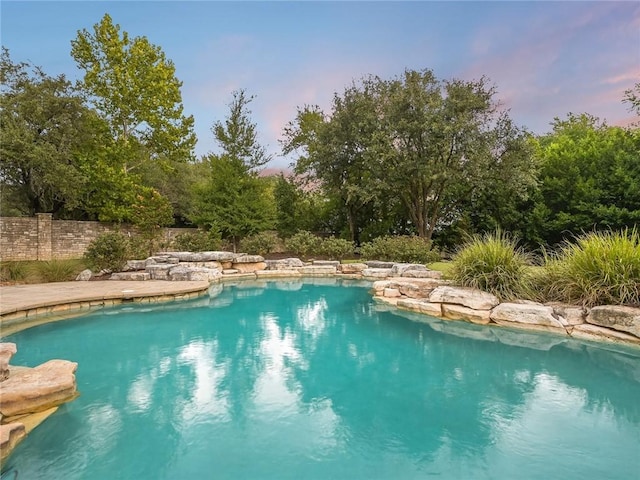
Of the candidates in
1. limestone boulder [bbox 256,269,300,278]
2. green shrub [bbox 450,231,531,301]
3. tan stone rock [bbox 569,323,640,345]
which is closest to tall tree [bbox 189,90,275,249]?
limestone boulder [bbox 256,269,300,278]

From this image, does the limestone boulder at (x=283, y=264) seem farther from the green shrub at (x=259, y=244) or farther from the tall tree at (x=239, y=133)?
the tall tree at (x=239, y=133)

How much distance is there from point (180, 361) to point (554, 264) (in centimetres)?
643

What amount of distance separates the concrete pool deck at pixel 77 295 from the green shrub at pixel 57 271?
58 cm

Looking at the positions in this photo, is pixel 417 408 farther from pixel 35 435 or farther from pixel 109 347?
pixel 109 347

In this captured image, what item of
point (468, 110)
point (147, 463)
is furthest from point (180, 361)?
point (468, 110)

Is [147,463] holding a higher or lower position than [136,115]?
lower

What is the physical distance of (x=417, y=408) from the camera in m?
3.14

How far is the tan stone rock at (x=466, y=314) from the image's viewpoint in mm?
5891

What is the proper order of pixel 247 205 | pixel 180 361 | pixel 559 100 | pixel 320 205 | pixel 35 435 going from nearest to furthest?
pixel 35 435
pixel 180 361
pixel 559 100
pixel 247 205
pixel 320 205

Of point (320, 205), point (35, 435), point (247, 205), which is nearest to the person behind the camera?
point (35, 435)

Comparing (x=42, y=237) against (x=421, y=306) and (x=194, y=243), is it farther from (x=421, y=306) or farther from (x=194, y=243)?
(x=421, y=306)

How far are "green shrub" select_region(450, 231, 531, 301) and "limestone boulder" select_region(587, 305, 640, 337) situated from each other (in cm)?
113

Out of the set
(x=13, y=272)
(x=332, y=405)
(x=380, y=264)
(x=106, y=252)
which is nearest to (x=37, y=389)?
(x=332, y=405)

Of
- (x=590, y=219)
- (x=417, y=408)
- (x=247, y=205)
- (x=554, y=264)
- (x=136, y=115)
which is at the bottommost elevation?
(x=417, y=408)
